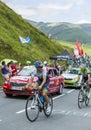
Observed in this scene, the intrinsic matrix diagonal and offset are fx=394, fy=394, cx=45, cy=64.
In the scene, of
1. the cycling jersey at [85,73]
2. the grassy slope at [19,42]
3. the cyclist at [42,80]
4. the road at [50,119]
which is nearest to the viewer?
the road at [50,119]

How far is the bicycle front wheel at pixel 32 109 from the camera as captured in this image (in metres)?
12.6

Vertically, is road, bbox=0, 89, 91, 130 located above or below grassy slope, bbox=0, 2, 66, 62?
below

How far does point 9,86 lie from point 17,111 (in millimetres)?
5010

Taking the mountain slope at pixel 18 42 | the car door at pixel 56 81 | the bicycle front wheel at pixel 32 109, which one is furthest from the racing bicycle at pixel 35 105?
the mountain slope at pixel 18 42

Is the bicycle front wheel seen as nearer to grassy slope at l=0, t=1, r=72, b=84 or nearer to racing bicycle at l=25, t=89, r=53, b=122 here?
racing bicycle at l=25, t=89, r=53, b=122

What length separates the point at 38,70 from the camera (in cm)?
1304

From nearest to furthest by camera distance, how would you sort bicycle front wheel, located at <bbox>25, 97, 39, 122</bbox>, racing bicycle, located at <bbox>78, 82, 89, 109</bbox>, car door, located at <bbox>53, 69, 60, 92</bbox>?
bicycle front wheel, located at <bbox>25, 97, 39, 122</bbox>
racing bicycle, located at <bbox>78, 82, 89, 109</bbox>
car door, located at <bbox>53, 69, 60, 92</bbox>

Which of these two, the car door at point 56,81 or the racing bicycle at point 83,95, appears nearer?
the racing bicycle at point 83,95

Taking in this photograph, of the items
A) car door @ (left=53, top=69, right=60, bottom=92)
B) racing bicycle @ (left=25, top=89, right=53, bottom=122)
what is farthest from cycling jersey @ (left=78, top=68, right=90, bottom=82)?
car door @ (left=53, top=69, right=60, bottom=92)

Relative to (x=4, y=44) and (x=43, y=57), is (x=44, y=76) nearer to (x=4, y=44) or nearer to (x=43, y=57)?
(x=4, y=44)

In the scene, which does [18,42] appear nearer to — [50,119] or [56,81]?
[56,81]

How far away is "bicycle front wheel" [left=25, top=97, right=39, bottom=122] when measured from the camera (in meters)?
12.6

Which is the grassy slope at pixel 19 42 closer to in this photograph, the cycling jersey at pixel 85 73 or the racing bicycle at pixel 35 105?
the cycling jersey at pixel 85 73

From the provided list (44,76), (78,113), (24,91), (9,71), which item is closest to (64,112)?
(78,113)
